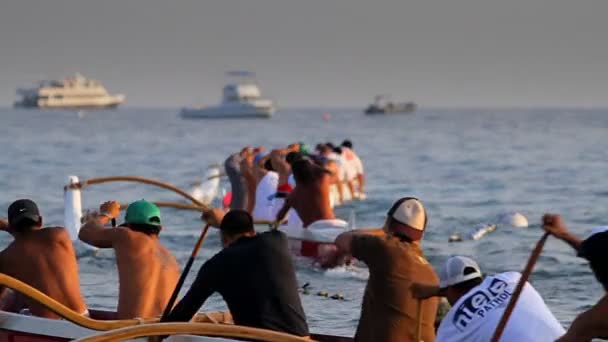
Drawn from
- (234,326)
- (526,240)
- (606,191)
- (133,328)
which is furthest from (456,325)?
(606,191)

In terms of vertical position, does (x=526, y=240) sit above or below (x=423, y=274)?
below

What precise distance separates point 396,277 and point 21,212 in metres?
3.24

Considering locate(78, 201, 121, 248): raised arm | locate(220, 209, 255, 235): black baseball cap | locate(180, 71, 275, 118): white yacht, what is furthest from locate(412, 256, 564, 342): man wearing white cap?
locate(180, 71, 275, 118): white yacht

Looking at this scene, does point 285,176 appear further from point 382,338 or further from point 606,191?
point 606,191

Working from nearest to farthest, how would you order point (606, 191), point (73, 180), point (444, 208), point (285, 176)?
point (73, 180)
point (285, 176)
point (444, 208)
point (606, 191)

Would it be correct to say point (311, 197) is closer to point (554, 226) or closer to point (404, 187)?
point (554, 226)

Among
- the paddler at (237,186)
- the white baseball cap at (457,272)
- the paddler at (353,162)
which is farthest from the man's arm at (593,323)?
the paddler at (353,162)

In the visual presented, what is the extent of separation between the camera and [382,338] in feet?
29.0

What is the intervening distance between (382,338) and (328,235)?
31.3 feet

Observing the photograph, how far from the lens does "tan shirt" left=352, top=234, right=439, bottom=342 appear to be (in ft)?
28.7

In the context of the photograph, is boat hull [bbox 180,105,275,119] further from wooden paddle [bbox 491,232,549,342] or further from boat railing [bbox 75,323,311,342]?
wooden paddle [bbox 491,232,549,342]

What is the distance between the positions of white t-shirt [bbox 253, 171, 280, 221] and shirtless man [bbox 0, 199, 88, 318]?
10380 millimetres

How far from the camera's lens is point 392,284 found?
8.77 m

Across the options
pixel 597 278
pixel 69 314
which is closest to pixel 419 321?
pixel 597 278
